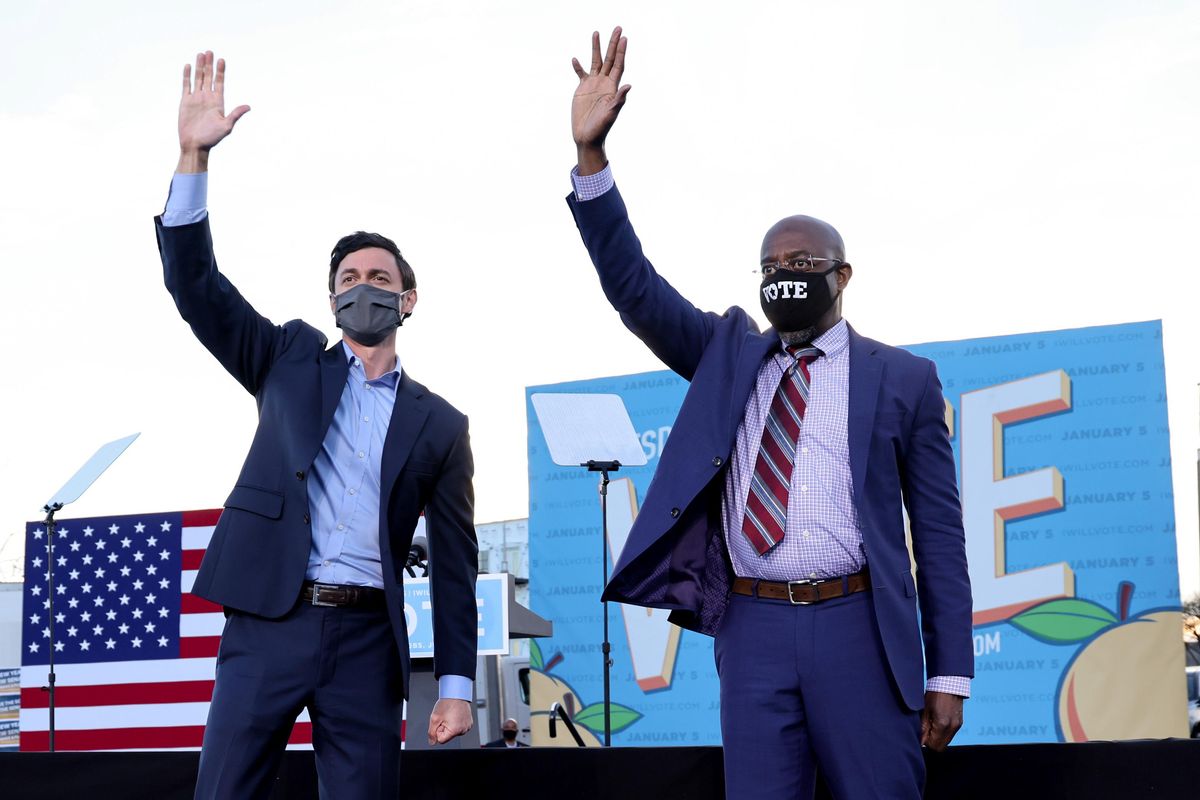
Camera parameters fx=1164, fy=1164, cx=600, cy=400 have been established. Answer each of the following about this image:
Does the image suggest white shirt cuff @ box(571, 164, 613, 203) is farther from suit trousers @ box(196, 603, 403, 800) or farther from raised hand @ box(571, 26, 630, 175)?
suit trousers @ box(196, 603, 403, 800)

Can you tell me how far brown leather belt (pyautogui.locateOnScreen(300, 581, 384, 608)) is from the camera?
207 centimetres

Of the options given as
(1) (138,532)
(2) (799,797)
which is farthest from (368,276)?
(1) (138,532)

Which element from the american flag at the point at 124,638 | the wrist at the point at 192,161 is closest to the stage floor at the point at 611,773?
the wrist at the point at 192,161

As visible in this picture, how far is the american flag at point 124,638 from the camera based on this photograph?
7.32 m

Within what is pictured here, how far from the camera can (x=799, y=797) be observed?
77.0 inches

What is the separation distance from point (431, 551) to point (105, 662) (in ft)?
19.9

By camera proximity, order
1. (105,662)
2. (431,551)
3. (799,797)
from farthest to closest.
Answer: (105,662) < (431,551) < (799,797)

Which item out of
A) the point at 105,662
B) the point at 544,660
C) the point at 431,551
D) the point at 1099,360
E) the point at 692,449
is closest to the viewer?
the point at 692,449

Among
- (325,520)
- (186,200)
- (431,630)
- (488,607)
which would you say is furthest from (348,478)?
(488,607)

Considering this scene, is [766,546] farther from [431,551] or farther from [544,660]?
[544,660]

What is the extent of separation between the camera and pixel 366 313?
90.3 inches

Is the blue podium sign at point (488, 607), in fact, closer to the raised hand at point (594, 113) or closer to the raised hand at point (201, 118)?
the raised hand at point (201, 118)

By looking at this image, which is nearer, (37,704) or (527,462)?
(37,704)

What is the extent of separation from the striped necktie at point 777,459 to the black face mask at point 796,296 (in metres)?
0.10
